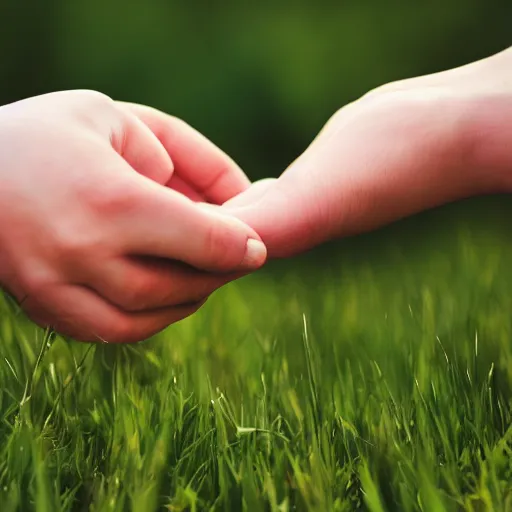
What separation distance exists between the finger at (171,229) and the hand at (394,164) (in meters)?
0.13

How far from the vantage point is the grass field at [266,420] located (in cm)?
80

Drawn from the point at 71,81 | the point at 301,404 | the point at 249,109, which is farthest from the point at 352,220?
the point at 71,81

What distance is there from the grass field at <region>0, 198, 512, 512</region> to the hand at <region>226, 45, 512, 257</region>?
0.56 ft

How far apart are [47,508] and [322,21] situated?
80.8 inches

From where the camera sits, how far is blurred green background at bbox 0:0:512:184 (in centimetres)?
257

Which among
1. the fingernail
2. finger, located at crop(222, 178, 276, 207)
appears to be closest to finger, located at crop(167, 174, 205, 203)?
finger, located at crop(222, 178, 276, 207)

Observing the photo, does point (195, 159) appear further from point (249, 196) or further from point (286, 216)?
point (286, 216)

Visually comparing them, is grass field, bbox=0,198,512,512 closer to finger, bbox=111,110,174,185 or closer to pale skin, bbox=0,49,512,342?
pale skin, bbox=0,49,512,342

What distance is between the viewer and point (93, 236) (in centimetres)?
96

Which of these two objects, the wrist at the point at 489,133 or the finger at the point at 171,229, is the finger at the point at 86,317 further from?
the wrist at the point at 489,133

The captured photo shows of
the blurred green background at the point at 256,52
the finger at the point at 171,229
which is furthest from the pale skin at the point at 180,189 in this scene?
the blurred green background at the point at 256,52

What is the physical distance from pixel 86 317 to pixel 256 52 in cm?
168

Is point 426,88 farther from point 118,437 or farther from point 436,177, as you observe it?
point 118,437

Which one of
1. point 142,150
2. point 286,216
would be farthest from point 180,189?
point 286,216
